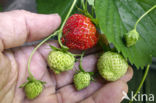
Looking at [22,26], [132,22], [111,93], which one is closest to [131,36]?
[132,22]

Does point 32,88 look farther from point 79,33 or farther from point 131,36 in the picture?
point 131,36

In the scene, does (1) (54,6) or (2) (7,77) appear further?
(1) (54,6)

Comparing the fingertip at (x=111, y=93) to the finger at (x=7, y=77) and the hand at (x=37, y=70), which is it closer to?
the hand at (x=37, y=70)

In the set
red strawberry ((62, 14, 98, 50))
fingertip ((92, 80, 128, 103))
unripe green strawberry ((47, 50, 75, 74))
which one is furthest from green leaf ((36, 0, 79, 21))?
fingertip ((92, 80, 128, 103))

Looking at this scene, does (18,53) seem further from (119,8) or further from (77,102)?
(119,8)

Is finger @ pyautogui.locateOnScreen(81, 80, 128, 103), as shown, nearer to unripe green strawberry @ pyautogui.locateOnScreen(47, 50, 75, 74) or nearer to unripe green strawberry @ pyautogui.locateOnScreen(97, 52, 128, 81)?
unripe green strawberry @ pyautogui.locateOnScreen(97, 52, 128, 81)
